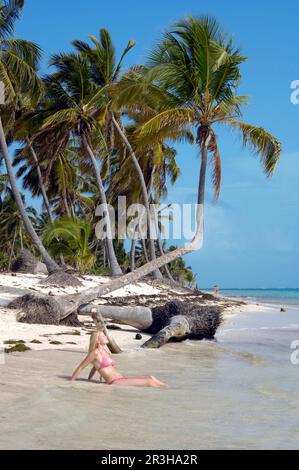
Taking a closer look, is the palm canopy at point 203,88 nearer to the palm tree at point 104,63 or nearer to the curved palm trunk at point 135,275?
the curved palm trunk at point 135,275

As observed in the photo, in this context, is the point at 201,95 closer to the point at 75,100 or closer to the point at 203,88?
the point at 203,88

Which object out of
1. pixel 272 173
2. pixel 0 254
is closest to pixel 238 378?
pixel 272 173

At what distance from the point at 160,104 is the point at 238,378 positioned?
12.2 metres

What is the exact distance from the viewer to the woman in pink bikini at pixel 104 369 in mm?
7000

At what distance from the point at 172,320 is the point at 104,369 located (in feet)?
16.5

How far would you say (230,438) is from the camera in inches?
188

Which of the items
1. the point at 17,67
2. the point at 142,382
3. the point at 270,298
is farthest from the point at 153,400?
the point at 270,298

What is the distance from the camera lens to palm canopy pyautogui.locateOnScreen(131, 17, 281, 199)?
1706 centimetres

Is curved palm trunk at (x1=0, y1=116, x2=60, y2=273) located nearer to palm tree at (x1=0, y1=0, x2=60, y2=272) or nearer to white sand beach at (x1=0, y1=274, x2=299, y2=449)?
palm tree at (x1=0, y1=0, x2=60, y2=272)

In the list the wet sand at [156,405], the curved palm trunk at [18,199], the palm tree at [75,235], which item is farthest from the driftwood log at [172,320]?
the palm tree at [75,235]

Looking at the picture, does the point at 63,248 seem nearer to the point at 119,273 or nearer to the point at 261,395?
the point at 119,273

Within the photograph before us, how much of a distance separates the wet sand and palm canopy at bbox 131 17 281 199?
8.83m

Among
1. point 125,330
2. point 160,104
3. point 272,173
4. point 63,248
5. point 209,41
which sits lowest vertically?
point 125,330

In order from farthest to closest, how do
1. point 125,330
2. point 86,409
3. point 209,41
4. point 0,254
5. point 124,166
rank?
1. point 0,254
2. point 124,166
3. point 209,41
4. point 125,330
5. point 86,409
